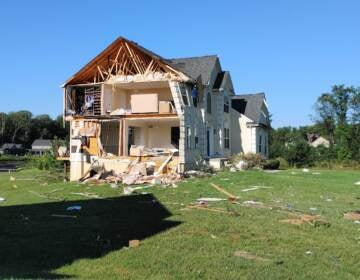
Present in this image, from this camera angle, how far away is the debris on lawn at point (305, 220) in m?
11.8

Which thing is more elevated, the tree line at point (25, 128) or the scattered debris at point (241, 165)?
the tree line at point (25, 128)

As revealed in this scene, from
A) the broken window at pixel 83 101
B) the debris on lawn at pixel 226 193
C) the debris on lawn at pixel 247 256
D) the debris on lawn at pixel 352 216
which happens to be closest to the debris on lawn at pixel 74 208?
the debris on lawn at pixel 226 193

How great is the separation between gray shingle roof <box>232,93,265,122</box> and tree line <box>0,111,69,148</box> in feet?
306

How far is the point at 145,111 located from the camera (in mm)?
31328

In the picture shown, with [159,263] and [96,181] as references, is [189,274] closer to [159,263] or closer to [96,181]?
[159,263]

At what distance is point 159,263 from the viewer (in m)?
7.97

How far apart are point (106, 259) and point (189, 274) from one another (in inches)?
64.8

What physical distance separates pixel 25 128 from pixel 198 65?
10596cm

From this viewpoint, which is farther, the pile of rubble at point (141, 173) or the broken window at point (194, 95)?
the broken window at point (194, 95)

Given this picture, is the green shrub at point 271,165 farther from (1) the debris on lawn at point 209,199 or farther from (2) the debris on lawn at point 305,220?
(2) the debris on lawn at point 305,220

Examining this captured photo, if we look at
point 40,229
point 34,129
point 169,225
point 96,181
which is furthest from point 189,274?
point 34,129

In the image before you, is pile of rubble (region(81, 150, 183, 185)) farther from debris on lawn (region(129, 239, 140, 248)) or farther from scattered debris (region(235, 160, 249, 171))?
debris on lawn (region(129, 239, 140, 248))

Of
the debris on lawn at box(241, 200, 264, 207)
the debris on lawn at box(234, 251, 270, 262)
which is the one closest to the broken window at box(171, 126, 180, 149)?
the debris on lawn at box(241, 200, 264, 207)

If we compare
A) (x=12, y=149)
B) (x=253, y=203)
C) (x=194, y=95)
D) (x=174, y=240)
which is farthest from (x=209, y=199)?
(x=12, y=149)
